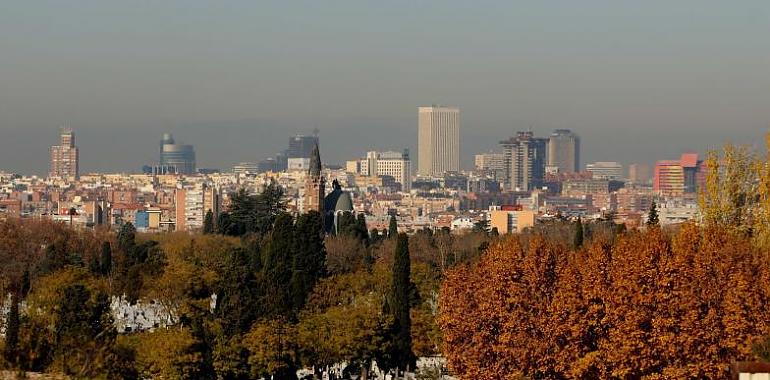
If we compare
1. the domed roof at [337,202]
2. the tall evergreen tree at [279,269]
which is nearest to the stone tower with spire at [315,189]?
the domed roof at [337,202]

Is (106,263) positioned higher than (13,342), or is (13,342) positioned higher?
(13,342)

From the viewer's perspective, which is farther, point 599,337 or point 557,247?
point 557,247

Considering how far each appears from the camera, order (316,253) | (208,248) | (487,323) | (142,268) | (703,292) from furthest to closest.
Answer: (208,248) < (142,268) < (316,253) < (487,323) < (703,292)

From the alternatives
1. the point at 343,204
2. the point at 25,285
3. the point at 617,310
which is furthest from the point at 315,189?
the point at 617,310

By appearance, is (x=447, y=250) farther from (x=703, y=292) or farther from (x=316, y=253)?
(x=703, y=292)

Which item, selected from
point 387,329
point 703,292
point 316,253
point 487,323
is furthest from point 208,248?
point 703,292

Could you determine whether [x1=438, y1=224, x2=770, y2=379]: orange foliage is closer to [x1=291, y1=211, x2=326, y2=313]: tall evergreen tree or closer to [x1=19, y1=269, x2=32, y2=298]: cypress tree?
[x1=291, y1=211, x2=326, y2=313]: tall evergreen tree

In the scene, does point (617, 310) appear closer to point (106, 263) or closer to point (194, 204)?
point (106, 263)
